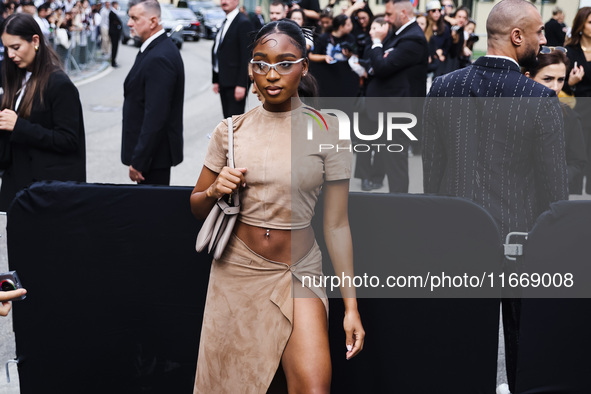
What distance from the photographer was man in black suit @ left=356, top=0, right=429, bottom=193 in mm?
8609

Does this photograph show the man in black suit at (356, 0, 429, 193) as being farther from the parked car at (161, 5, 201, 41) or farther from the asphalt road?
the parked car at (161, 5, 201, 41)

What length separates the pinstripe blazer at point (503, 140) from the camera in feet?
12.7

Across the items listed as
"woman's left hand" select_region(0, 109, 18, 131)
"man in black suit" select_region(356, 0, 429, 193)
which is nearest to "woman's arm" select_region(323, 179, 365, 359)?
"woman's left hand" select_region(0, 109, 18, 131)

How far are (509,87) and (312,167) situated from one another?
126cm

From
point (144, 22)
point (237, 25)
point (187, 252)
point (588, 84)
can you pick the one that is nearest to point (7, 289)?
point (187, 252)

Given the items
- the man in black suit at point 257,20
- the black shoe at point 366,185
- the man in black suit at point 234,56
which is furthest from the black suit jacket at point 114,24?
the black shoe at point 366,185

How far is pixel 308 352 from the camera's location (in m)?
3.28

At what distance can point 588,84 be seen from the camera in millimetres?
8891

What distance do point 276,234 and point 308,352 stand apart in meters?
0.50

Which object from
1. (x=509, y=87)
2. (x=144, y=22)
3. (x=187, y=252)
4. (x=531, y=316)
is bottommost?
(x=531, y=316)

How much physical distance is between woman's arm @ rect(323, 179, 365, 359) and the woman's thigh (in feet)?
0.39

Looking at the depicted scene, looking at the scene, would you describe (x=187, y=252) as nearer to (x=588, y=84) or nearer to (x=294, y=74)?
(x=294, y=74)

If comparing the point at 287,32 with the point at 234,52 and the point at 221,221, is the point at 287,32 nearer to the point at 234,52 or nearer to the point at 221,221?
the point at 221,221

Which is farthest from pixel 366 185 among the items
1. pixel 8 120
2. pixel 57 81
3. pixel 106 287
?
pixel 106 287
